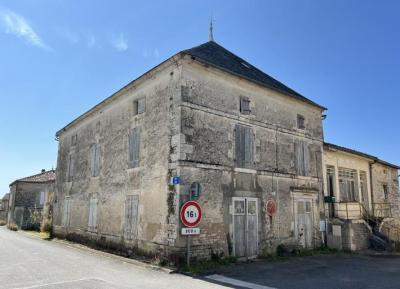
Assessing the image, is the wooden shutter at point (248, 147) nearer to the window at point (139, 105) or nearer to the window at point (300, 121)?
the window at point (300, 121)

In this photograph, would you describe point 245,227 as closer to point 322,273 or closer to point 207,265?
point 207,265

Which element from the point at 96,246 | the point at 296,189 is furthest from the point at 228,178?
the point at 96,246

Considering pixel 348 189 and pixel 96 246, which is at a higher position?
pixel 348 189

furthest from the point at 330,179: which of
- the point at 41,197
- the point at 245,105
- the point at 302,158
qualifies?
the point at 41,197

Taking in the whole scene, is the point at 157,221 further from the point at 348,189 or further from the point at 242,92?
the point at 348,189

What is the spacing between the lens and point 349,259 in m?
12.1

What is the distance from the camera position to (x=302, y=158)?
1413 centimetres

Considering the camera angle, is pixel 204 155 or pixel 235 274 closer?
pixel 235 274

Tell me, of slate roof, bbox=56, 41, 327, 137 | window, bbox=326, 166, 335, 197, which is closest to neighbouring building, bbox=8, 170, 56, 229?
slate roof, bbox=56, 41, 327, 137

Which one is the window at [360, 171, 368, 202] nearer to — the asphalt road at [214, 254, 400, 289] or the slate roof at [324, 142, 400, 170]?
the slate roof at [324, 142, 400, 170]

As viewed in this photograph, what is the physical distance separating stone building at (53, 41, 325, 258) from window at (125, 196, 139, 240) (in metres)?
0.03

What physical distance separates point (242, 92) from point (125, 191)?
18.5ft

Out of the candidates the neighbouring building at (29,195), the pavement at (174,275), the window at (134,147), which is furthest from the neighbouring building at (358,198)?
the neighbouring building at (29,195)

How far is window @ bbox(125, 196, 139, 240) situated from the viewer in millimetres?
11359
